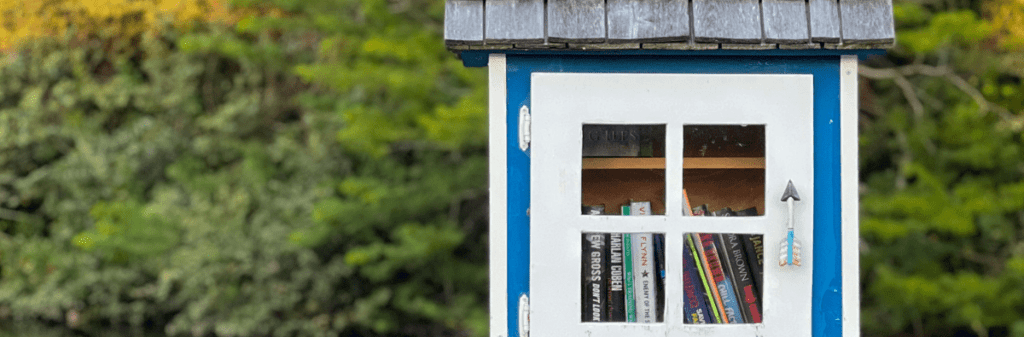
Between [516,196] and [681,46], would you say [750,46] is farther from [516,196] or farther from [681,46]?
[516,196]

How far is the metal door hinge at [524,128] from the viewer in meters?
1.52

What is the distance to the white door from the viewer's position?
151 cm

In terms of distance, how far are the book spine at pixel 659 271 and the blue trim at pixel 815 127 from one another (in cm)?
28

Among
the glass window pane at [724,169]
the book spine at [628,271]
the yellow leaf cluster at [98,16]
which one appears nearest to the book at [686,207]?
the glass window pane at [724,169]

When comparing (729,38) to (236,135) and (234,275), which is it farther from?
(236,135)

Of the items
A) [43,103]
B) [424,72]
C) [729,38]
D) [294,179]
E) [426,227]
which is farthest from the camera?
[43,103]

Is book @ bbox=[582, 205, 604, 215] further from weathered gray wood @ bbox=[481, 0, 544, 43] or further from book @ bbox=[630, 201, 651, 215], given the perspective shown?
weathered gray wood @ bbox=[481, 0, 544, 43]

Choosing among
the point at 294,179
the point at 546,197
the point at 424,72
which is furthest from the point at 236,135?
the point at 546,197

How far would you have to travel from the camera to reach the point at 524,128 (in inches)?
59.9

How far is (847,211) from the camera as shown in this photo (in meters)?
1.52

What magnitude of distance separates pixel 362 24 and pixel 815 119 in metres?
4.26

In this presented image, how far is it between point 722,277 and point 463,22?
0.76 m

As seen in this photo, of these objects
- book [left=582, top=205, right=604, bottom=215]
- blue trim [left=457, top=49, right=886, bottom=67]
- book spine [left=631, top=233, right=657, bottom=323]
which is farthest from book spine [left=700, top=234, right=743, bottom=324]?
blue trim [left=457, top=49, right=886, bottom=67]

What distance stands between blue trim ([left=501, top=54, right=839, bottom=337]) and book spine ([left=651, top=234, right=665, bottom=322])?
0.28 metres
